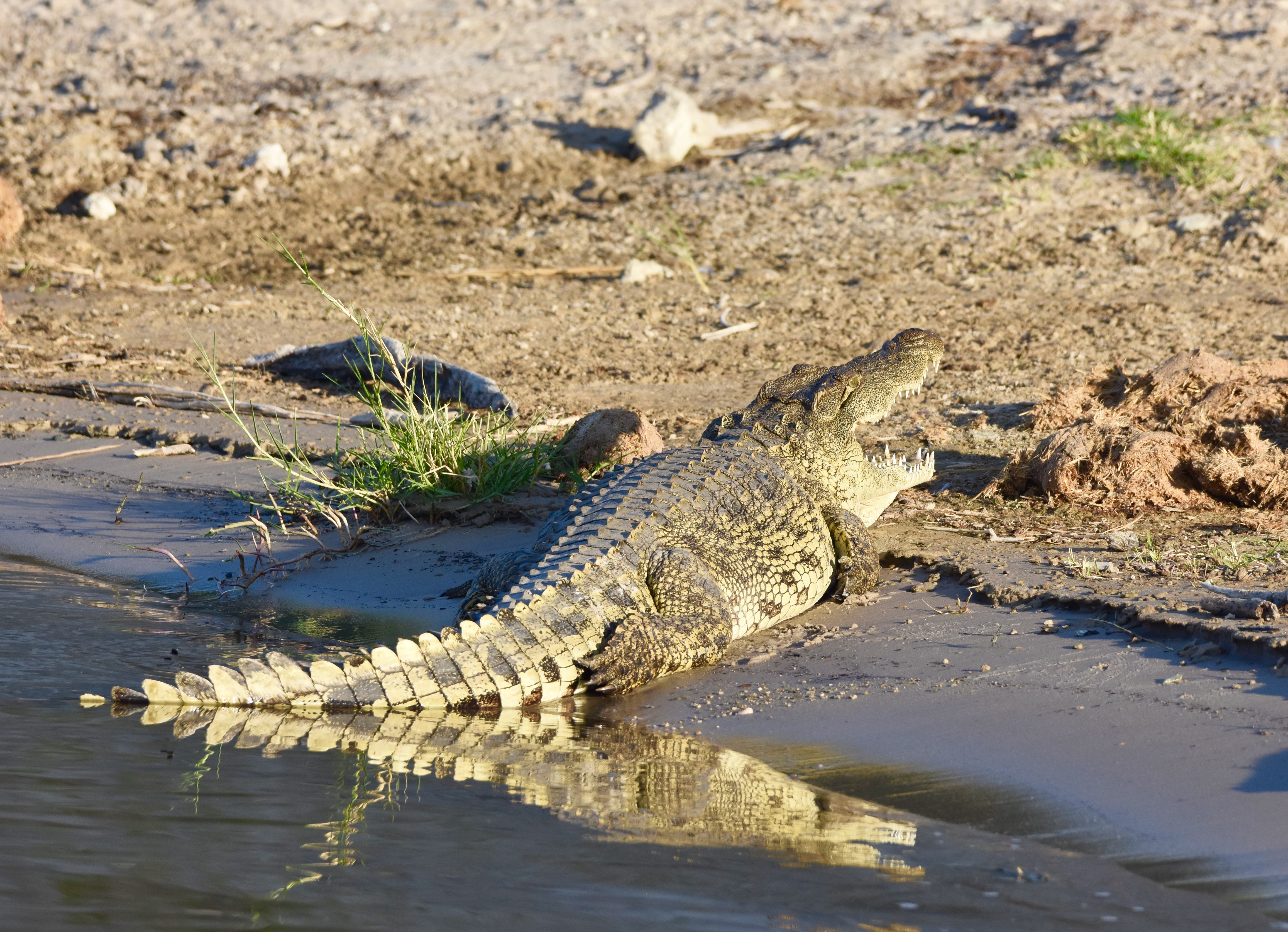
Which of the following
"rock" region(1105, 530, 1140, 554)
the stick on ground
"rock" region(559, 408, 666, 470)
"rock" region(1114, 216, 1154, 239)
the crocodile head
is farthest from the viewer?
"rock" region(1114, 216, 1154, 239)

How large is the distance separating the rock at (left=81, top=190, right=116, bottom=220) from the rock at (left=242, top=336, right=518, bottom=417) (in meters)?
3.83

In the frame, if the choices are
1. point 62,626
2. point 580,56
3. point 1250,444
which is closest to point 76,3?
point 580,56

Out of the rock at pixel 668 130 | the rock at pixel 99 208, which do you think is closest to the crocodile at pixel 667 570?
the rock at pixel 668 130

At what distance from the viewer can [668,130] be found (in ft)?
34.3

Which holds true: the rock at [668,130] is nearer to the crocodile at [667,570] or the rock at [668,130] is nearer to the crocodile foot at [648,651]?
the crocodile at [667,570]

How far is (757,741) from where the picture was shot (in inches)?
132

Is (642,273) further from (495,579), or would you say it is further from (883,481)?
(495,579)

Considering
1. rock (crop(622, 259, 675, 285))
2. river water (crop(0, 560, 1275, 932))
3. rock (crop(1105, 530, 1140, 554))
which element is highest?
rock (crop(622, 259, 675, 285))

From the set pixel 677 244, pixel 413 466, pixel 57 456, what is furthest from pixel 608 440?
pixel 677 244

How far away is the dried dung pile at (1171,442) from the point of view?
4789mm

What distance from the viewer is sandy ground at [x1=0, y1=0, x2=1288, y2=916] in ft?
11.3

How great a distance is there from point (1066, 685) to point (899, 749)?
0.54m

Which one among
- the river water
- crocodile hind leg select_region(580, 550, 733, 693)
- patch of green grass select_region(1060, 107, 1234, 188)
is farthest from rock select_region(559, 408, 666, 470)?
patch of green grass select_region(1060, 107, 1234, 188)

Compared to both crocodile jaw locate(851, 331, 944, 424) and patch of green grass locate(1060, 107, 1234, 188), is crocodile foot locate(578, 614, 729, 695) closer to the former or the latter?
crocodile jaw locate(851, 331, 944, 424)
